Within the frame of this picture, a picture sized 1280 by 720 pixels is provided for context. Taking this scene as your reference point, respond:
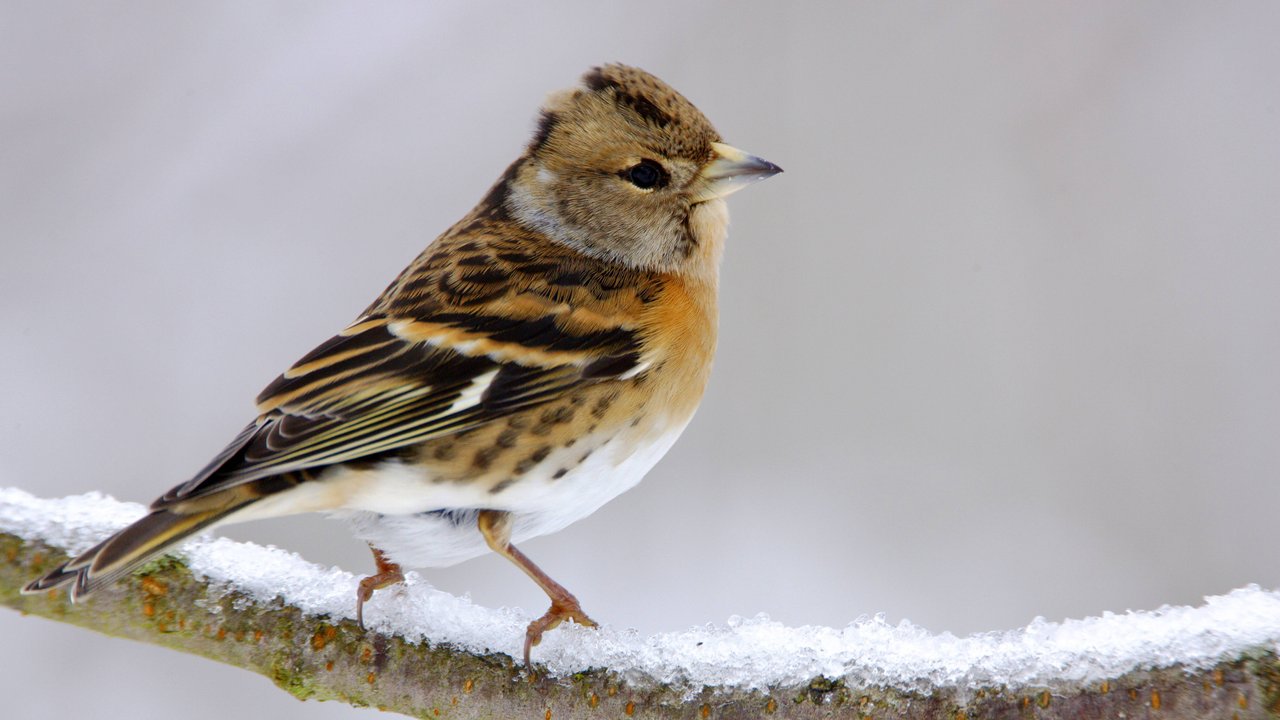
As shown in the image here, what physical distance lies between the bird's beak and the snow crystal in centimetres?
110

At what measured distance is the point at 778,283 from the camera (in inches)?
180

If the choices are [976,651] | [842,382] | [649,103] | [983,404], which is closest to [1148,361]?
[983,404]

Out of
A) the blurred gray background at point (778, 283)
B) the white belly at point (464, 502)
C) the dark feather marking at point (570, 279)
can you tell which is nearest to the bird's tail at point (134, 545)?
the white belly at point (464, 502)

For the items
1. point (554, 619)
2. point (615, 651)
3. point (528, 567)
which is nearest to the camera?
point (615, 651)

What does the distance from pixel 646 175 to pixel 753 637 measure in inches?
48.0

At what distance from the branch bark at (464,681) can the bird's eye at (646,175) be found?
1.21 meters

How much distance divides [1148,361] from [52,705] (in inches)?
172

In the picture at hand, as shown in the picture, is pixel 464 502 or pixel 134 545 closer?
→ pixel 134 545

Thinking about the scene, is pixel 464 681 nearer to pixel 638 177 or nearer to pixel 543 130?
pixel 638 177

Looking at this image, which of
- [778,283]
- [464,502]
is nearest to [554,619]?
[464,502]

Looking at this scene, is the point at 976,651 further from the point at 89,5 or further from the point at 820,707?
the point at 89,5

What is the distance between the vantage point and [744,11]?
4691mm

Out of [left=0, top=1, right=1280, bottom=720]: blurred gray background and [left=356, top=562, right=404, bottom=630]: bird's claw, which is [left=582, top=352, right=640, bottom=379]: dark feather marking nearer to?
[left=356, top=562, right=404, bottom=630]: bird's claw

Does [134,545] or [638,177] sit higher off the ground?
[638,177]
